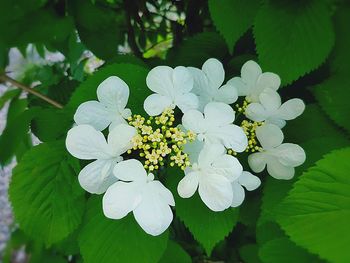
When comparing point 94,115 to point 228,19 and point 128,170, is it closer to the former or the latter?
point 128,170

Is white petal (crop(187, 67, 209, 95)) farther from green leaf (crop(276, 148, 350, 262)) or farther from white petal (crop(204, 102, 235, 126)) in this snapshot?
green leaf (crop(276, 148, 350, 262))

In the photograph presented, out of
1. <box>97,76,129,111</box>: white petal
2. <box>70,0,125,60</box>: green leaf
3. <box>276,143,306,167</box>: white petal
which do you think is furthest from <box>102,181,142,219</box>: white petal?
<box>70,0,125,60</box>: green leaf

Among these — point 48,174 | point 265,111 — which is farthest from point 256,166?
point 48,174

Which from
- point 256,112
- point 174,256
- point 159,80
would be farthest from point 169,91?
point 174,256

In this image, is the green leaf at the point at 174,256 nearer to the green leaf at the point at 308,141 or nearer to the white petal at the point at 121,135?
the green leaf at the point at 308,141

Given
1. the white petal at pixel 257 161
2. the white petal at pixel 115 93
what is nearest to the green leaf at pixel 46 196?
the white petal at pixel 115 93

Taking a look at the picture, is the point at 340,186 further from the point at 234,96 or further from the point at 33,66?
the point at 33,66
